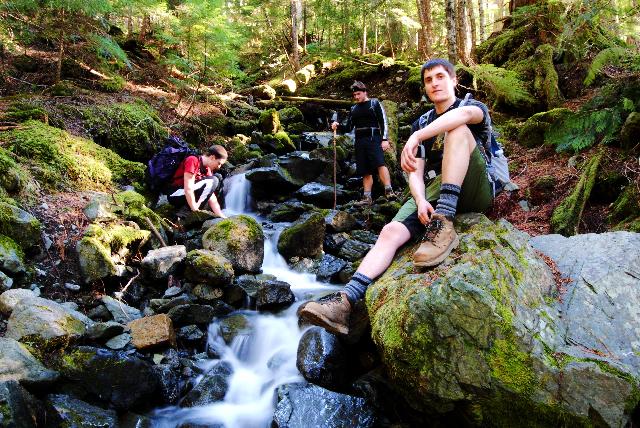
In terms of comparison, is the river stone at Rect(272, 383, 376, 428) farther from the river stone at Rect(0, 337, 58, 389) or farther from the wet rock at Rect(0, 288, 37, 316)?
the wet rock at Rect(0, 288, 37, 316)

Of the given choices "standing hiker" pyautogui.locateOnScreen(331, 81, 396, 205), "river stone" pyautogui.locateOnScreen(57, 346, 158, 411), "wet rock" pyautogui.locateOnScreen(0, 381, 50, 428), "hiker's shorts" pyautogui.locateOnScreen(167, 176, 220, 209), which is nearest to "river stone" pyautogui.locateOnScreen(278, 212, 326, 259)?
"hiker's shorts" pyautogui.locateOnScreen(167, 176, 220, 209)

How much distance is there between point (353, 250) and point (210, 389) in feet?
11.8

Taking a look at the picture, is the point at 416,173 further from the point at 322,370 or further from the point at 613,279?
the point at 322,370

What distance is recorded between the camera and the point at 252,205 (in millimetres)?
9945

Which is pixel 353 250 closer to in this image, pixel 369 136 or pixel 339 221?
pixel 339 221

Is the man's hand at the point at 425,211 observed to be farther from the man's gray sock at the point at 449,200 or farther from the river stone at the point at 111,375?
the river stone at the point at 111,375

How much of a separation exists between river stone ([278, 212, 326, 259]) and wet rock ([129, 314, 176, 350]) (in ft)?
9.36

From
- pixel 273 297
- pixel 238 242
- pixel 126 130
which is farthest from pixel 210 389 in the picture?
pixel 126 130

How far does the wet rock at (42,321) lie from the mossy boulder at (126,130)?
5.34 m

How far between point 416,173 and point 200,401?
3240 millimetres

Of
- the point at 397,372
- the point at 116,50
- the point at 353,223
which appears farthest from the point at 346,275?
the point at 116,50

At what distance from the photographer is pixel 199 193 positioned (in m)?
7.86

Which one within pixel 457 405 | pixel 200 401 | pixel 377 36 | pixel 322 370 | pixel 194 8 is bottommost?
pixel 200 401

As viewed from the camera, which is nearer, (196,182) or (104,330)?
(104,330)
